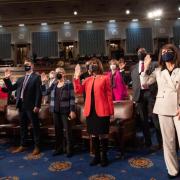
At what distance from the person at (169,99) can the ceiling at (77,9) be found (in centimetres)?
1028

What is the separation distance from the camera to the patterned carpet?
3172mm

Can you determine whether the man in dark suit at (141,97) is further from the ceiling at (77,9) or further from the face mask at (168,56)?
the ceiling at (77,9)

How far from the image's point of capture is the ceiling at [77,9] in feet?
41.8

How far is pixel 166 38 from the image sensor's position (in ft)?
54.1

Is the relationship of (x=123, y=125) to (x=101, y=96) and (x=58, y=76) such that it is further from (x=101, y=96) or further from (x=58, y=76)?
(x=58, y=76)

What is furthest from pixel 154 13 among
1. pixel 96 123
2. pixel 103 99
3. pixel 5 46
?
pixel 96 123

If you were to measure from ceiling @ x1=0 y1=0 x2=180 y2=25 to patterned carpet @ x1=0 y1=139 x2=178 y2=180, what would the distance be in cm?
961

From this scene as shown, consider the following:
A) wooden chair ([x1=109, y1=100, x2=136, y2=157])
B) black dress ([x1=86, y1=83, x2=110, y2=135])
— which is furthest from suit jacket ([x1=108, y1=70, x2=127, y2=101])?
black dress ([x1=86, y1=83, x2=110, y2=135])

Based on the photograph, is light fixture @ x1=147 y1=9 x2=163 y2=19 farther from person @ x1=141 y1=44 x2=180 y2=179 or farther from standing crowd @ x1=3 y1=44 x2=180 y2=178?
person @ x1=141 y1=44 x2=180 y2=179

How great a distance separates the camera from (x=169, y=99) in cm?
272

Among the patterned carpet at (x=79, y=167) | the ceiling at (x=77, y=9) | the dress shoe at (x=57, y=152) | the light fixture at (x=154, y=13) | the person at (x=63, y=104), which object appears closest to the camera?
the patterned carpet at (x=79, y=167)

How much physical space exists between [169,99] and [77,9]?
12.2 meters

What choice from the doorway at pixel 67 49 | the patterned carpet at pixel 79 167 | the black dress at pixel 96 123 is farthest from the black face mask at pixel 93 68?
the doorway at pixel 67 49

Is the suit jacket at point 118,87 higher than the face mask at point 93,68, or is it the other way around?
the face mask at point 93,68
